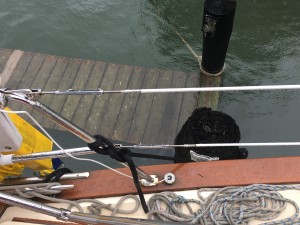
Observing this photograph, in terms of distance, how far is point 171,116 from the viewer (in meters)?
4.95

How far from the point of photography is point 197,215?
2.22 meters

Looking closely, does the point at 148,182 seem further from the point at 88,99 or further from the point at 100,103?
the point at 88,99

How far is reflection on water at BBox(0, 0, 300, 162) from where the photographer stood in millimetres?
5410

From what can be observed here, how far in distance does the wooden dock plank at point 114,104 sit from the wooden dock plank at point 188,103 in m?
0.90

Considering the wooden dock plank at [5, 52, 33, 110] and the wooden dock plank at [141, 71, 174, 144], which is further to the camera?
the wooden dock plank at [5, 52, 33, 110]

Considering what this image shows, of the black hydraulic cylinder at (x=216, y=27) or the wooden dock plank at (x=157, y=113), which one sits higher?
the black hydraulic cylinder at (x=216, y=27)

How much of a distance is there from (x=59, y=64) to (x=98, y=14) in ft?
6.10

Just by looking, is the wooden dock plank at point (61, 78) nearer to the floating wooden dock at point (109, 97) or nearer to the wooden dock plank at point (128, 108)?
the floating wooden dock at point (109, 97)

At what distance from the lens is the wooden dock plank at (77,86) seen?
5.02 m

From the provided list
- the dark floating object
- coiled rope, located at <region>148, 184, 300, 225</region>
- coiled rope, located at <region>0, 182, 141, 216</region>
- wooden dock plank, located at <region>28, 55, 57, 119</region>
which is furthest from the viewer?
wooden dock plank, located at <region>28, 55, 57, 119</region>

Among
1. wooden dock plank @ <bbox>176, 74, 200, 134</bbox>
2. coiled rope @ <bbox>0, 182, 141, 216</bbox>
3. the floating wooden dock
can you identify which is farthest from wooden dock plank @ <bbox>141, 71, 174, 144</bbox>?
coiled rope @ <bbox>0, 182, 141, 216</bbox>

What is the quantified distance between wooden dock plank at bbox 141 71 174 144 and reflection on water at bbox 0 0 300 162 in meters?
0.66

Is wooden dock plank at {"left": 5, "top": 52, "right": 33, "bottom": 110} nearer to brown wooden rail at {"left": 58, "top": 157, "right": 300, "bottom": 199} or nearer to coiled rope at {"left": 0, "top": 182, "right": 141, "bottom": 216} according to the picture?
coiled rope at {"left": 0, "top": 182, "right": 141, "bottom": 216}

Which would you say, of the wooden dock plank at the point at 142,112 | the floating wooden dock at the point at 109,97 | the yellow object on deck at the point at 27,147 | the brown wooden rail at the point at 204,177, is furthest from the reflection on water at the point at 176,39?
the yellow object on deck at the point at 27,147
